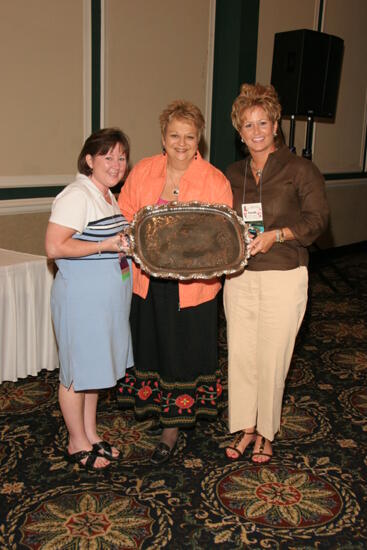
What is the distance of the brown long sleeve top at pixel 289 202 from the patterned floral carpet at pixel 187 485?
93 centimetres

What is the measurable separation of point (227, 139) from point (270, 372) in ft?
11.6

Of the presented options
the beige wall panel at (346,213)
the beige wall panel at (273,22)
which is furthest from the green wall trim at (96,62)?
the beige wall panel at (346,213)

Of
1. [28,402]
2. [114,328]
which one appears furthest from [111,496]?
[28,402]

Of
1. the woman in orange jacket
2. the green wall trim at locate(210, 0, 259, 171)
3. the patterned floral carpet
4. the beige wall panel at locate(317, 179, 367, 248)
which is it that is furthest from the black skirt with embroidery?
the beige wall panel at locate(317, 179, 367, 248)

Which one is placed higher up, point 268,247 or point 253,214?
point 253,214

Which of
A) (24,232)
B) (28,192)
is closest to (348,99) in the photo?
(28,192)

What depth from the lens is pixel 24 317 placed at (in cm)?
312

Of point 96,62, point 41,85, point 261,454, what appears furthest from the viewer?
point 96,62

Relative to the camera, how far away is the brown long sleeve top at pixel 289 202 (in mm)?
2318

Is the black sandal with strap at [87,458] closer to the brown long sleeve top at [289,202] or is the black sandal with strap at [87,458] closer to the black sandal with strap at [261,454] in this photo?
the black sandal with strap at [261,454]

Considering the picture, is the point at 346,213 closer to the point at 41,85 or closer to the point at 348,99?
the point at 348,99

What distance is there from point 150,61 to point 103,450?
3475 mm

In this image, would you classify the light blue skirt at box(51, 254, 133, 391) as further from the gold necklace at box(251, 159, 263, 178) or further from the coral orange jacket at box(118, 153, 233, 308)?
the gold necklace at box(251, 159, 263, 178)

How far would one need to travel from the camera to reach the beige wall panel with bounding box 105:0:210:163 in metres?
4.59
